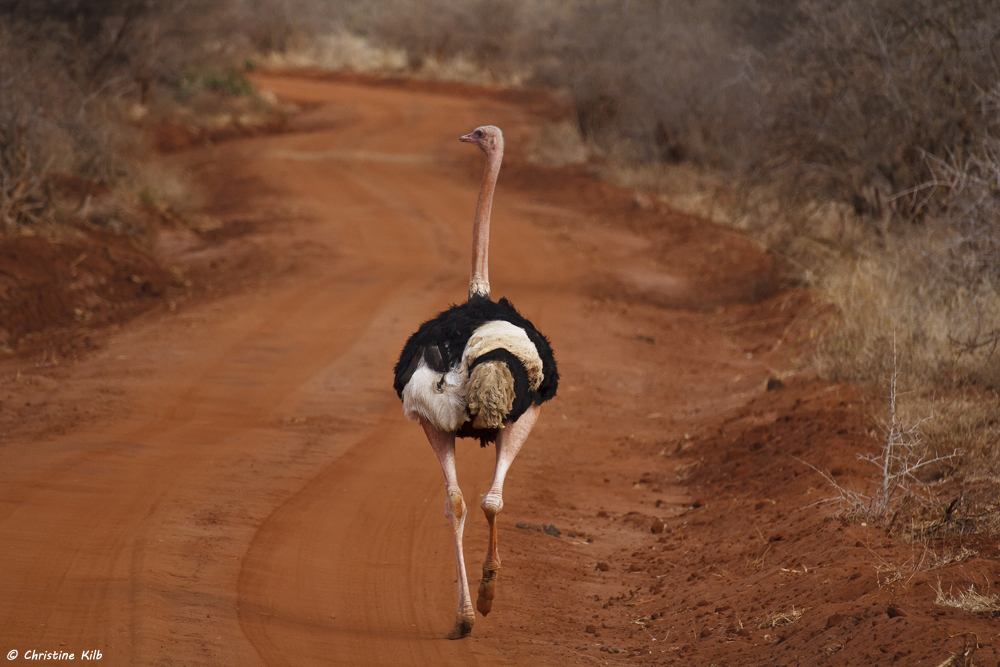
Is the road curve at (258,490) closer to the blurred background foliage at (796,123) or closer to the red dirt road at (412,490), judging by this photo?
the red dirt road at (412,490)

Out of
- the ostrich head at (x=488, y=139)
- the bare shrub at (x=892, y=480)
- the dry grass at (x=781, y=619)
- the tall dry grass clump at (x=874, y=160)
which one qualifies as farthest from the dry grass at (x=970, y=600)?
the ostrich head at (x=488, y=139)

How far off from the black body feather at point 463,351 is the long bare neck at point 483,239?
265mm

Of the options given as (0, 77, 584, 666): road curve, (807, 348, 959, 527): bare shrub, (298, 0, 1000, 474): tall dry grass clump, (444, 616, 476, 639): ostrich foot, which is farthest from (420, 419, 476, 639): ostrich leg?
(298, 0, 1000, 474): tall dry grass clump

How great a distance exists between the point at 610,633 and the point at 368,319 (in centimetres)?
695

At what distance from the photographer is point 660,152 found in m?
20.8

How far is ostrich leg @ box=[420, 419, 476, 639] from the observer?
4.78 metres

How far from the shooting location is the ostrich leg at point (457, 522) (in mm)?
4781

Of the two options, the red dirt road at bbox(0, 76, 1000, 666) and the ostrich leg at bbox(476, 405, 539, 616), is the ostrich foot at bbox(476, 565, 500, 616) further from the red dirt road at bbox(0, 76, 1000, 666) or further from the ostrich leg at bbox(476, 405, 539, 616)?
the red dirt road at bbox(0, 76, 1000, 666)

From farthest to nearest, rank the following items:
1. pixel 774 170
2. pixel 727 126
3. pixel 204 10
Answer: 1. pixel 204 10
2. pixel 727 126
3. pixel 774 170

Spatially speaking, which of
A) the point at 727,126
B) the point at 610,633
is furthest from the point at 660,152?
the point at 610,633

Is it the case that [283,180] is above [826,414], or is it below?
below

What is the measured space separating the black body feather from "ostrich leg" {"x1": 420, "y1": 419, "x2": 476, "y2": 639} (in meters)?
0.13

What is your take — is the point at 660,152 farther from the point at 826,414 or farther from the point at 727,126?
the point at 826,414

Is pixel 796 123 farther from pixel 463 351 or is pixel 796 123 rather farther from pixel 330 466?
pixel 463 351
